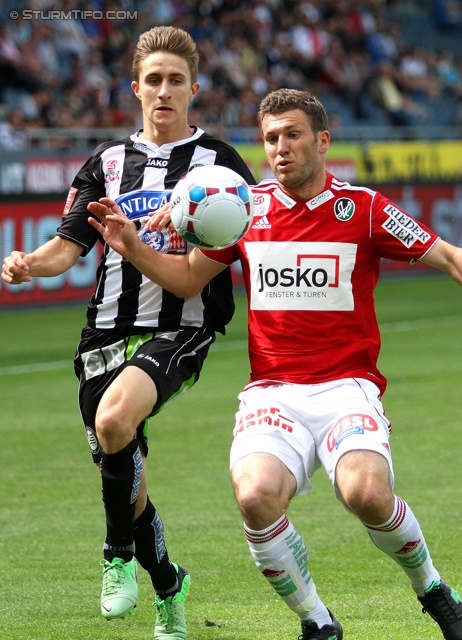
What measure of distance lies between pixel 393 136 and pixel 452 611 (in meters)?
21.2

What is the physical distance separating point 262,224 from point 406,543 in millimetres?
1488

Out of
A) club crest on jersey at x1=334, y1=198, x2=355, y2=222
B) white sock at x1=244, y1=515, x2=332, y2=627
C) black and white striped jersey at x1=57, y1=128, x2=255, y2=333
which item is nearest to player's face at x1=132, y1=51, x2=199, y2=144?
black and white striped jersey at x1=57, y1=128, x2=255, y2=333

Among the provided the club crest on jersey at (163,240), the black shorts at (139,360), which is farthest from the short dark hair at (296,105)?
the black shorts at (139,360)

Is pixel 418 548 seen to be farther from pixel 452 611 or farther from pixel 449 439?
pixel 449 439

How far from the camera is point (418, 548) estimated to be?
4.76 m

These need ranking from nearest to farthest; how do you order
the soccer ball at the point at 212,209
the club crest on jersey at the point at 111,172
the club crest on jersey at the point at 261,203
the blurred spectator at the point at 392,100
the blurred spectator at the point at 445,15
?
the soccer ball at the point at 212,209 < the club crest on jersey at the point at 261,203 < the club crest on jersey at the point at 111,172 < the blurred spectator at the point at 392,100 < the blurred spectator at the point at 445,15

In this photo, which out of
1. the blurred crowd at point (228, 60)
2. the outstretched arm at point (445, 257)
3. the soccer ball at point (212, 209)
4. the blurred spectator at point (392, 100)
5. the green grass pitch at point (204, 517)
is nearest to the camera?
the soccer ball at point (212, 209)

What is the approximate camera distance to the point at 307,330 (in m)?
5.07

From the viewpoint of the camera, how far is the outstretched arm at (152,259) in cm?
507

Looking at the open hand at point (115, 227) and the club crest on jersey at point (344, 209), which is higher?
the club crest on jersey at point (344, 209)

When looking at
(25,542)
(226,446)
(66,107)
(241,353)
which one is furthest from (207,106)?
(25,542)

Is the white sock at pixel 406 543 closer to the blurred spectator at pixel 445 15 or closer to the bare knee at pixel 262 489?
the bare knee at pixel 262 489

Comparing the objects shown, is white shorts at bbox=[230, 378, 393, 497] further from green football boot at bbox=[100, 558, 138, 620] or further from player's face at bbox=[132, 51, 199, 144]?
player's face at bbox=[132, 51, 199, 144]

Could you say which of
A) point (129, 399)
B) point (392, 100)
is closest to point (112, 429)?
point (129, 399)
